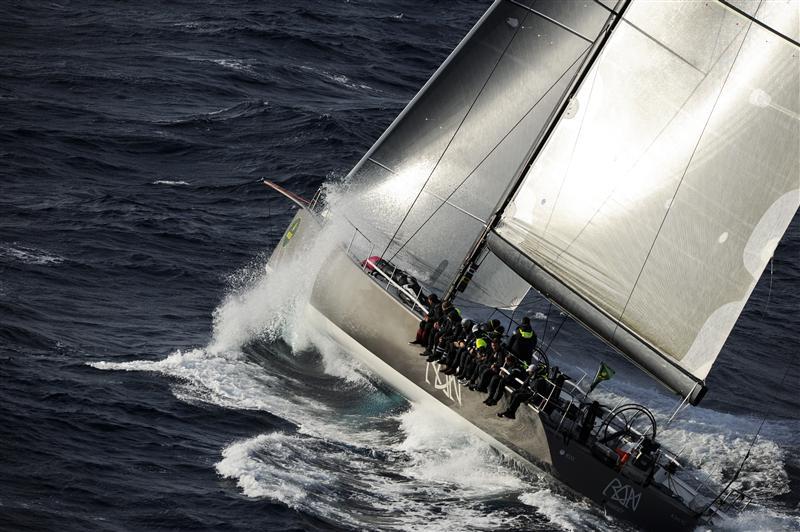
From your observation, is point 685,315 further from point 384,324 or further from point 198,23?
point 198,23

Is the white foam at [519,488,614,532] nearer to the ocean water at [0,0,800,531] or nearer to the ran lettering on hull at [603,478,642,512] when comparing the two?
the ocean water at [0,0,800,531]

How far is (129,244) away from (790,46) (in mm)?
16671

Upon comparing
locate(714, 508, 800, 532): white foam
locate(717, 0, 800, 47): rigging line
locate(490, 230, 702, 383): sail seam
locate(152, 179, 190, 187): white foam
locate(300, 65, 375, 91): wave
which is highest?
locate(717, 0, 800, 47): rigging line

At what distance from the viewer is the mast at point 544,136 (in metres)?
20.9

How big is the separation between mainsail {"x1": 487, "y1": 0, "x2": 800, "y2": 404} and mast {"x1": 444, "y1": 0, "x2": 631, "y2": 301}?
98mm

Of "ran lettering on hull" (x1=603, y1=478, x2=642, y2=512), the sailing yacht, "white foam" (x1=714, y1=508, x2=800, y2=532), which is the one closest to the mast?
the sailing yacht

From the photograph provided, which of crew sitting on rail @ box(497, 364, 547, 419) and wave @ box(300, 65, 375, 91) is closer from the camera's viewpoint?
crew sitting on rail @ box(497, 364, 547, 419)

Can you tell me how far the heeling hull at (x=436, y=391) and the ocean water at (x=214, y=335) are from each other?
0.43 metres

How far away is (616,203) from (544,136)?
73.6 inches

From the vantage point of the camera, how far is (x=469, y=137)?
80.0 feet

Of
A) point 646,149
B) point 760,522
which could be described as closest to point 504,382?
point 646,149

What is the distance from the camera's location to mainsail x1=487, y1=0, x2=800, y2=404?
63.4 feet

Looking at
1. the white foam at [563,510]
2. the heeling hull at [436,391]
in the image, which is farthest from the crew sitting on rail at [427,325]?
the white foam at [563,510]

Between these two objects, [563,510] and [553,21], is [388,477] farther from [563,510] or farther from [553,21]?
[553,21]
